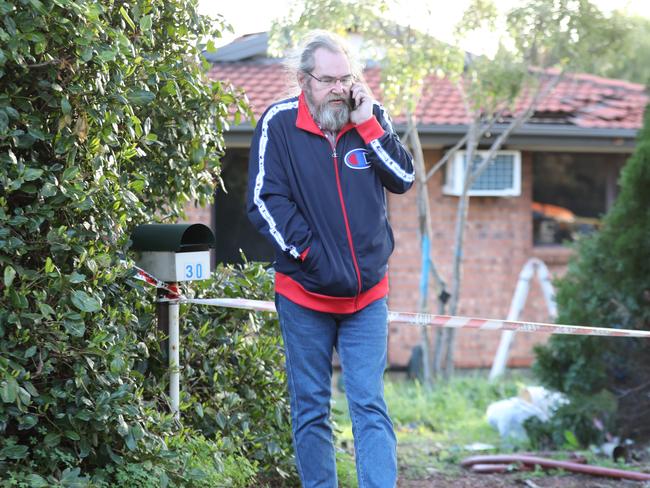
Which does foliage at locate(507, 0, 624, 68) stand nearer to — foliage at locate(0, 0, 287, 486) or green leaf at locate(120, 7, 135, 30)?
foliage at locate(0, 0, 287, 486)

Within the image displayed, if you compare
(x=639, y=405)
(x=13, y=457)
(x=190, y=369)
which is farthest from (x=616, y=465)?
(x=13, y=457)

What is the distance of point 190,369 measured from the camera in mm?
5059

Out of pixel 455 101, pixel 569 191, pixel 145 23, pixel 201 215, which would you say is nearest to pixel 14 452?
pixel 145 23

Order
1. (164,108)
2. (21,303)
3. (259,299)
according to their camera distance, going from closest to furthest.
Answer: (21,303), (164,108), (259,299)

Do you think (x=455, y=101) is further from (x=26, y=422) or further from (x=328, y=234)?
(x=26, y=422)

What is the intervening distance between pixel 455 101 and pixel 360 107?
32.6 feet

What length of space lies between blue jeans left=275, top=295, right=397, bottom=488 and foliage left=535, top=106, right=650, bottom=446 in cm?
340

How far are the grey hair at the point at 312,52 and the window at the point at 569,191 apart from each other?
10407 mm

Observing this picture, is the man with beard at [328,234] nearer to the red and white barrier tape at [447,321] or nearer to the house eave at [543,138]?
the red and white barrier tape at [447,321]

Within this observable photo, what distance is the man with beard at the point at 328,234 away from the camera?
3977 millimetres

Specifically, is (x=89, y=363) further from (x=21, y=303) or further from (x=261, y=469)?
(x=261, y=469)

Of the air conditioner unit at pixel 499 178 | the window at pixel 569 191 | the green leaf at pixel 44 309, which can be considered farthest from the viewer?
the window at pixel 569 191

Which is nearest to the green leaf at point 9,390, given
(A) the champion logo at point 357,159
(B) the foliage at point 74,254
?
(B) the foliage at point 74,254

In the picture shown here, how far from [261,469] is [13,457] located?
5.27 feet
